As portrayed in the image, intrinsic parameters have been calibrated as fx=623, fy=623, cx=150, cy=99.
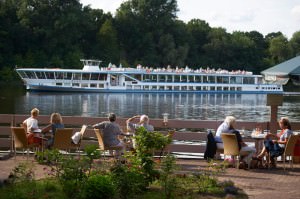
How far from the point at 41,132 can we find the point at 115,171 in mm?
4445

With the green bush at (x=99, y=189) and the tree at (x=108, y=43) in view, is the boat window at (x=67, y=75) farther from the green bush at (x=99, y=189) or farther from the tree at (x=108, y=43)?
the green bush at (x=99, y=189)

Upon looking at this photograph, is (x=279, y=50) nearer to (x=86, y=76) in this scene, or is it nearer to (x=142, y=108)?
(x=86, y=76)

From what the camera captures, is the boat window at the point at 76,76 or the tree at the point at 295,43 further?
the tree at the point at 295,43

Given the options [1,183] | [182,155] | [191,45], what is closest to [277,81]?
[182,155]

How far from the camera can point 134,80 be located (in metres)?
76.4

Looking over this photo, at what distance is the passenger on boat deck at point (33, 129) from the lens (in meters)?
12.1

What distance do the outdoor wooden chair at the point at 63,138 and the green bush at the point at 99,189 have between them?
156 inches

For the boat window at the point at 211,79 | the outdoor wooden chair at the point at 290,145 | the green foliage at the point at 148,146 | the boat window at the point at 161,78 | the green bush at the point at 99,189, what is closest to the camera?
the green bush at the point at 99,189

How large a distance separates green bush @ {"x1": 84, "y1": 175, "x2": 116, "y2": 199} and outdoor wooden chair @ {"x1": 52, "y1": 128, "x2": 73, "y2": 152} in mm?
3970

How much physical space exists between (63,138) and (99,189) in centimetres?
422

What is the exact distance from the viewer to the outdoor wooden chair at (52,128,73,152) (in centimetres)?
1164

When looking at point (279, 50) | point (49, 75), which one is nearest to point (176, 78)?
point (49, 75)

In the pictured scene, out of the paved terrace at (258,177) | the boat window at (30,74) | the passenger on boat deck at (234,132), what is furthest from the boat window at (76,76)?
the passenger on boat deck at (234,132)

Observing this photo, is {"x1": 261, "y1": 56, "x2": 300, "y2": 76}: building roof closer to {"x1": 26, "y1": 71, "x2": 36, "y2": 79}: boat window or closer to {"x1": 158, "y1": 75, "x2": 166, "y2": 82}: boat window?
{"x1": 26, "y1": 71, "x2": 36, "y2": 79}: boat window
